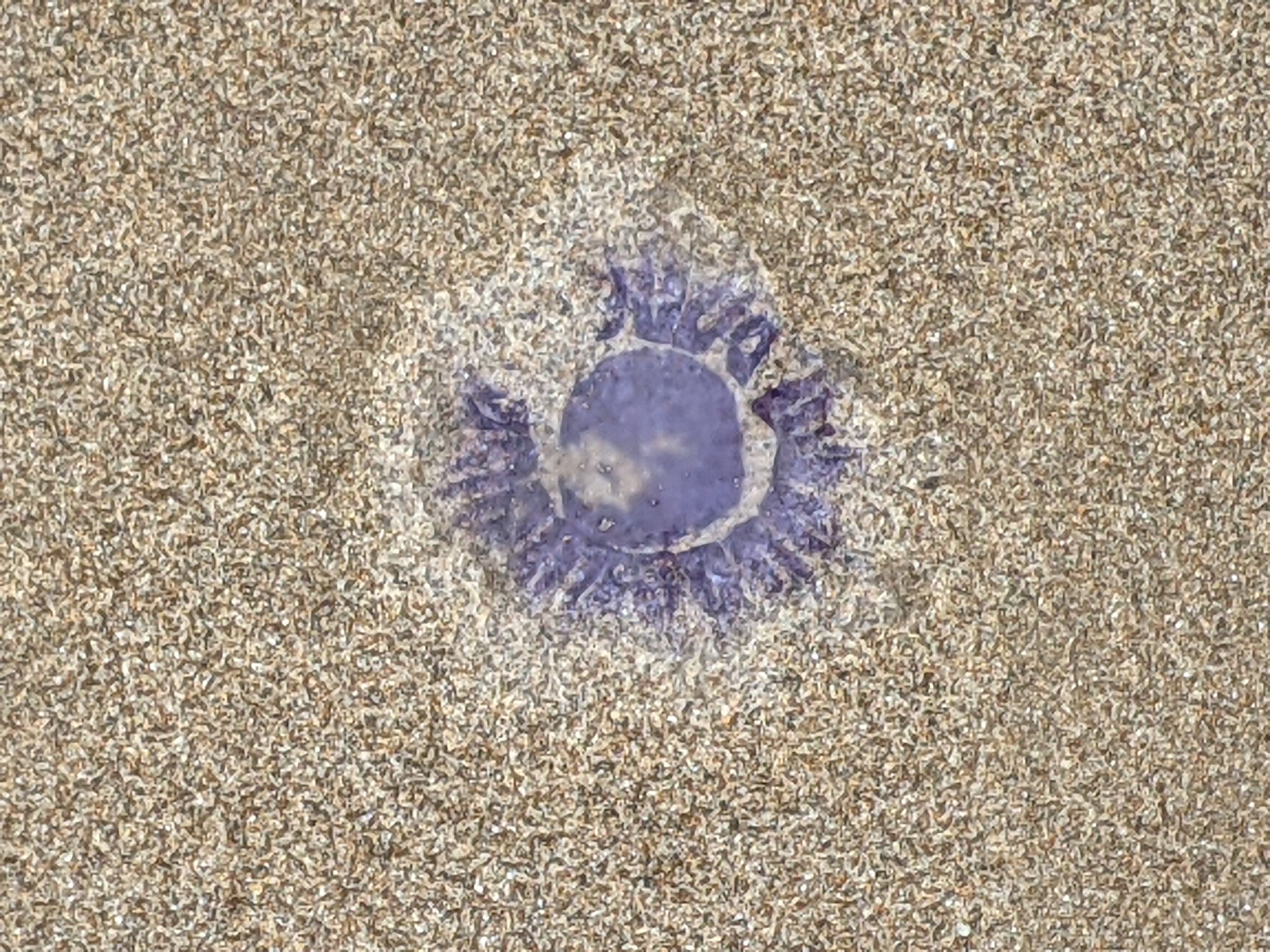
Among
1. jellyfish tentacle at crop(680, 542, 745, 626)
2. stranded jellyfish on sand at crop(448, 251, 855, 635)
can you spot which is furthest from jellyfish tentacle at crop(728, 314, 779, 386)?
jellyfish tentacle at crop(680, 542, 745, 626)

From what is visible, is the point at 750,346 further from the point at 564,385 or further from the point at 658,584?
the point at 658,584

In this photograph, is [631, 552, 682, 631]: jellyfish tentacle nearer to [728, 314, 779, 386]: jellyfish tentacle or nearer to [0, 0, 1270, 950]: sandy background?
[0, 0, 1270, 950]: sandy background

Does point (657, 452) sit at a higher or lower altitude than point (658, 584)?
higher

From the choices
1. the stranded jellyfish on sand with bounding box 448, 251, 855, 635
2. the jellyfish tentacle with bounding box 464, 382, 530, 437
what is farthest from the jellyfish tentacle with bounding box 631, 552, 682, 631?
the jellyfish tentacle with bounding box 464, 382, 530, 437

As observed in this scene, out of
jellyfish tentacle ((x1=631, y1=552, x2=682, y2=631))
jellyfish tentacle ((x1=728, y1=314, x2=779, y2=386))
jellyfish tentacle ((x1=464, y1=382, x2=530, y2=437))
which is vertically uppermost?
jellyfish tentacle ((x1=728, y1=314, x2=779, y2=386))

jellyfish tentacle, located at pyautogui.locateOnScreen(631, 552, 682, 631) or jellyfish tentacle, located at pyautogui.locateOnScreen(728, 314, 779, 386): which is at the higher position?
jellyfish tentacle, located at pyautogui.locateOnScreen(728, 314, 779, 386)

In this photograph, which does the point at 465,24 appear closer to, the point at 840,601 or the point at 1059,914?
the point at 840,601

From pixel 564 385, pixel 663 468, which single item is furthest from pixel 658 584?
pixel 564 385
